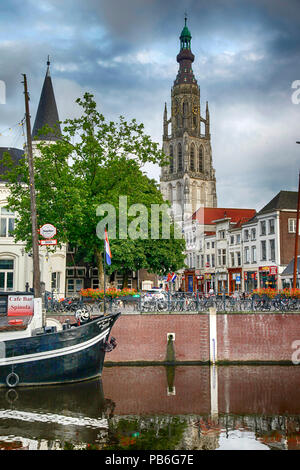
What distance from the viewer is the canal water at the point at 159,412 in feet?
44.7

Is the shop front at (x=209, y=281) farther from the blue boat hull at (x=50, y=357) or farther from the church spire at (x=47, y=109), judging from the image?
the blue boat hull at (x=50, y=357)

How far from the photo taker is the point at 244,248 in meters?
61.6

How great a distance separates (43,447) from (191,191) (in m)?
121

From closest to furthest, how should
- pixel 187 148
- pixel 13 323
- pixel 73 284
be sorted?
pixel 13 323 → pixel 73 284 → pixel 187 148

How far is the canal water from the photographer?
13.6m

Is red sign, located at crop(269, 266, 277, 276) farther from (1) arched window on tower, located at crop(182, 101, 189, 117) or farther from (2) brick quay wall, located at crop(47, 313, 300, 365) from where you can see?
(1) arched window on tower, located at crop(182, 101, 189, 117)

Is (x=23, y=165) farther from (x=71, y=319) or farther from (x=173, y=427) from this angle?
(x=173, y=427)

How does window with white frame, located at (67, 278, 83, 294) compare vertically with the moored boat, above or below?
above

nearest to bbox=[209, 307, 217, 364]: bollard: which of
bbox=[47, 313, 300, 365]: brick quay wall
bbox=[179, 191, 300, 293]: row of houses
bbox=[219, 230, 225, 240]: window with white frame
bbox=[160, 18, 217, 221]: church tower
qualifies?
bbox=[47, 313, 300, 365]: brick quay wall

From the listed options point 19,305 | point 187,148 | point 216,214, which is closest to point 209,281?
point 216,214

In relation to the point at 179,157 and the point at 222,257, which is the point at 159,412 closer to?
the point at 222,257

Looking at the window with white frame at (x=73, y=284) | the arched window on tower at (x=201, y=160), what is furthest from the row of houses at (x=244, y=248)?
the arched window on tower at (x=201, y=160)

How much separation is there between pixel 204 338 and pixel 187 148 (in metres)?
112
